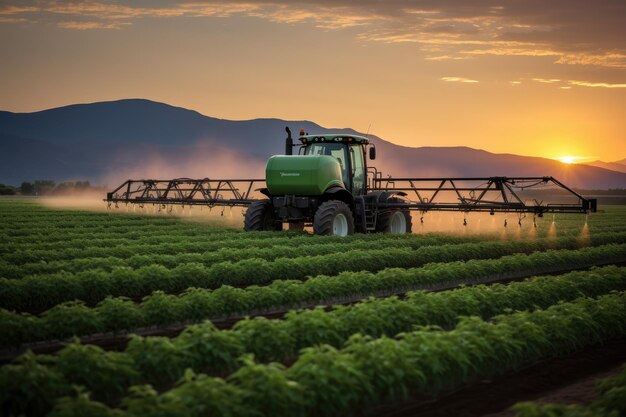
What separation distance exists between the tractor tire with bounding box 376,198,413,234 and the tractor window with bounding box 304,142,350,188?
2.34 metres

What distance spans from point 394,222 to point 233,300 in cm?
1617

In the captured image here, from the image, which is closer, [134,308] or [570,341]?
[570,341]

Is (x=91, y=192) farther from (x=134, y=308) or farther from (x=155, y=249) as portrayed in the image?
(x=134, y=308)

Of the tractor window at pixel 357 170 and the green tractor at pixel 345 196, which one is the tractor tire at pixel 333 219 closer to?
the green tractor at pixel 345 196

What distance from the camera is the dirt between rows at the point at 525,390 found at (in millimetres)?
8273

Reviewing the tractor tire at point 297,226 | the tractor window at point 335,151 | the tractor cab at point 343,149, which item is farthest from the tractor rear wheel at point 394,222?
the tractor tire at point 297,226

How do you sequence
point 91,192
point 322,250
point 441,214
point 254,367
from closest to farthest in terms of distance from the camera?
point 254,367
point 322,250
point 441,214
point 91,192

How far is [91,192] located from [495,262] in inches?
3058

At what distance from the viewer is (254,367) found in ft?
24.7

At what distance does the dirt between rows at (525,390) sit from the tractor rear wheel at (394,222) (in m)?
17.4

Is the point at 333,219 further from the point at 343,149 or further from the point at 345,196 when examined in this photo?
the point at 343,149

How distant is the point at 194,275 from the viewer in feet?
53.8

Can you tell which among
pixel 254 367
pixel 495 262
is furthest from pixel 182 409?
pixel 495 262

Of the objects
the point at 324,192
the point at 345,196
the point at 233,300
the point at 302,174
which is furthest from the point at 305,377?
the point at 345,196
